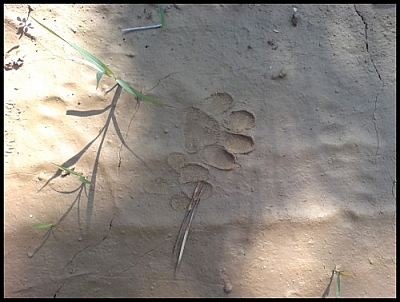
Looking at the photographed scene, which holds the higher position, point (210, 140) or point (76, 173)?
point (210, 140)

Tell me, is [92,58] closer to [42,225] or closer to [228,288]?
[42,225]

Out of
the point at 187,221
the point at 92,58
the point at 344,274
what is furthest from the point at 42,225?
the point at 344,274

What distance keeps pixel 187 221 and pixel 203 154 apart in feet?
0.79

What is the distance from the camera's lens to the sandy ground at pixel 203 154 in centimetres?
144

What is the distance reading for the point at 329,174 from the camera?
5.12ft

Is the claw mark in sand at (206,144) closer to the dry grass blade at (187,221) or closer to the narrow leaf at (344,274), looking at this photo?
the dry grass blade at (187,221)

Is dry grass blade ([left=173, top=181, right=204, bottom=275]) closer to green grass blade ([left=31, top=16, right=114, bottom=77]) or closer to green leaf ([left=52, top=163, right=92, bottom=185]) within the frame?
green leaf ([left=52, top=163, right=92, bottom=185])

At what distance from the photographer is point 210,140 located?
154 cm

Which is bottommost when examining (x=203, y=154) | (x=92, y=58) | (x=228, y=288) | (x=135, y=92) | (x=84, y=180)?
(x=228, y=288)

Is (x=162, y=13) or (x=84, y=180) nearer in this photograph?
(x=84, y=180)

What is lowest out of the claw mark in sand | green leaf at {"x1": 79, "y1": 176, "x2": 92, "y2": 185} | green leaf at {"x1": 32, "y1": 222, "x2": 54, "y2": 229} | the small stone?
the small stone

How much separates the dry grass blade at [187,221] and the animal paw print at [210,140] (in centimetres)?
2

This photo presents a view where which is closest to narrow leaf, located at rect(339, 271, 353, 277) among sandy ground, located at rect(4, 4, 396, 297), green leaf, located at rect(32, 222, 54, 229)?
sandy ground, located at rect(4, 4, 396, 297)

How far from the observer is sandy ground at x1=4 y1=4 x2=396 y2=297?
144 centimetres
